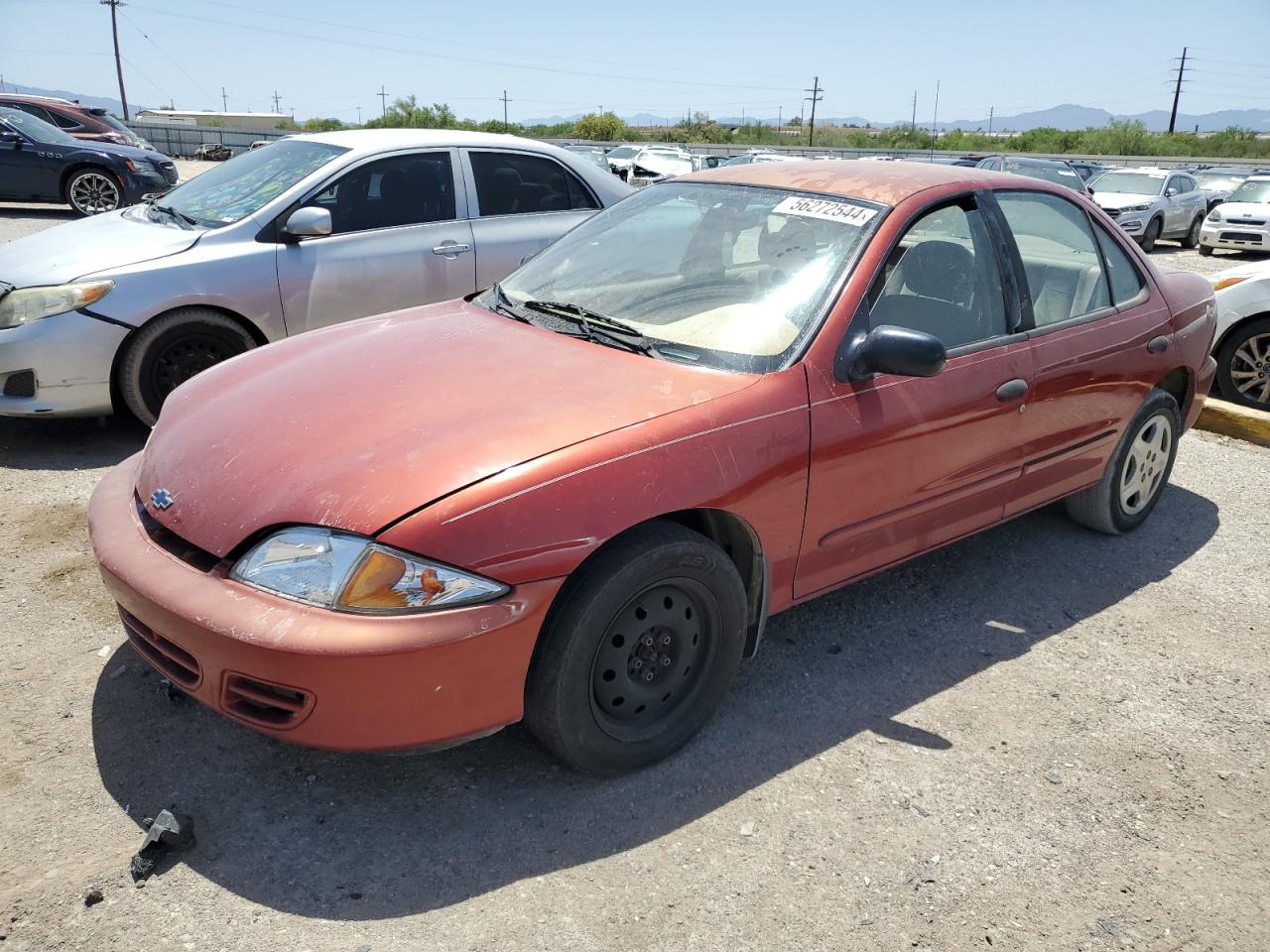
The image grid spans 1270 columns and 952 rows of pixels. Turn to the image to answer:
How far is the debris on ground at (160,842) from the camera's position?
7.66 ft

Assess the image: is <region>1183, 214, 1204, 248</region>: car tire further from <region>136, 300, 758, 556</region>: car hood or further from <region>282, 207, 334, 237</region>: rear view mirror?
<region>136, 300, 758, 556</region>: car hood

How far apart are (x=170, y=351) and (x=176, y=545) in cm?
298

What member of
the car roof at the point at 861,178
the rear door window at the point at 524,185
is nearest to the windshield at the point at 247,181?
the rear door window at the point at 524,185

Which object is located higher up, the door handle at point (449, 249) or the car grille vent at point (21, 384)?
the door handle at point (449, 249)

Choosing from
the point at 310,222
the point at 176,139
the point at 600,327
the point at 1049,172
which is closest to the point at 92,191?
the point at 310,222

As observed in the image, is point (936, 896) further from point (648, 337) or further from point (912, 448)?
point (648, 337)

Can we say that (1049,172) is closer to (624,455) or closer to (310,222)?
(310,222)

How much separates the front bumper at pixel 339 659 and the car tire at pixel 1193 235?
21.9 meters

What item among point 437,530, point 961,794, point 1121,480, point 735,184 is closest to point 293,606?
point 437,530

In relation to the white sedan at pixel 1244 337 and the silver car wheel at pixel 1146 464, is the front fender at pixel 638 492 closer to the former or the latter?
the silver car wheel at pixel 1146 464

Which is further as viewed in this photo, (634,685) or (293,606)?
(634,685)

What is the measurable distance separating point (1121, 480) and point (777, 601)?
2.27m

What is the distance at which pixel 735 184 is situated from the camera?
12.3 feet

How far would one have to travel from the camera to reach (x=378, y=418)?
2.72 meters
